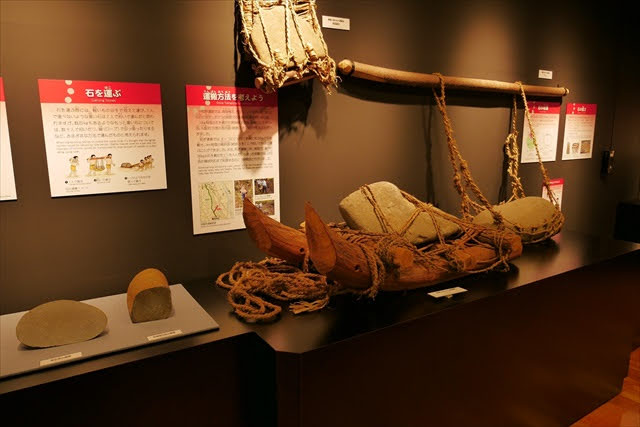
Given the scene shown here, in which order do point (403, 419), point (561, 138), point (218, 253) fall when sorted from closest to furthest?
point (403, 419)
point (218, 253)
point (561, 138)

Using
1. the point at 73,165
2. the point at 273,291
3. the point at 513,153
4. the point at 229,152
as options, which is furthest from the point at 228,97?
the point at 513,153

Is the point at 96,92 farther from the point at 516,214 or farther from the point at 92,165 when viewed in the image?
the point at 516,214

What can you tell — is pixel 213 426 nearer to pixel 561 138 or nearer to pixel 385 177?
pixel 385 177

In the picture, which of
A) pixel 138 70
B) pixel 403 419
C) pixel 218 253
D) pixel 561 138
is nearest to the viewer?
pixel 403 419

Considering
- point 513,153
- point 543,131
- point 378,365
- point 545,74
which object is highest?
point 545,74

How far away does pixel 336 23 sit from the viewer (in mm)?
1686

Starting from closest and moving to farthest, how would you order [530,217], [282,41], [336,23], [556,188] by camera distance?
1. [282,41]
2. [336,23]
3. [530,217]
4. [556,188]

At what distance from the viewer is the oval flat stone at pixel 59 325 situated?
1.01 meters

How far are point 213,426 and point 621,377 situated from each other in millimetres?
1885

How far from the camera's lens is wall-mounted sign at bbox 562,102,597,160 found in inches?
109

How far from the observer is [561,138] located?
2.73 meters

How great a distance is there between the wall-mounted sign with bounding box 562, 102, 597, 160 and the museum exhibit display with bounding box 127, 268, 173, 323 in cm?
251

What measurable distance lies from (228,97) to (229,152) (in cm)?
18

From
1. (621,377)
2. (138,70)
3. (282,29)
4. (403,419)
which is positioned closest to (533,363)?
(403,419)
